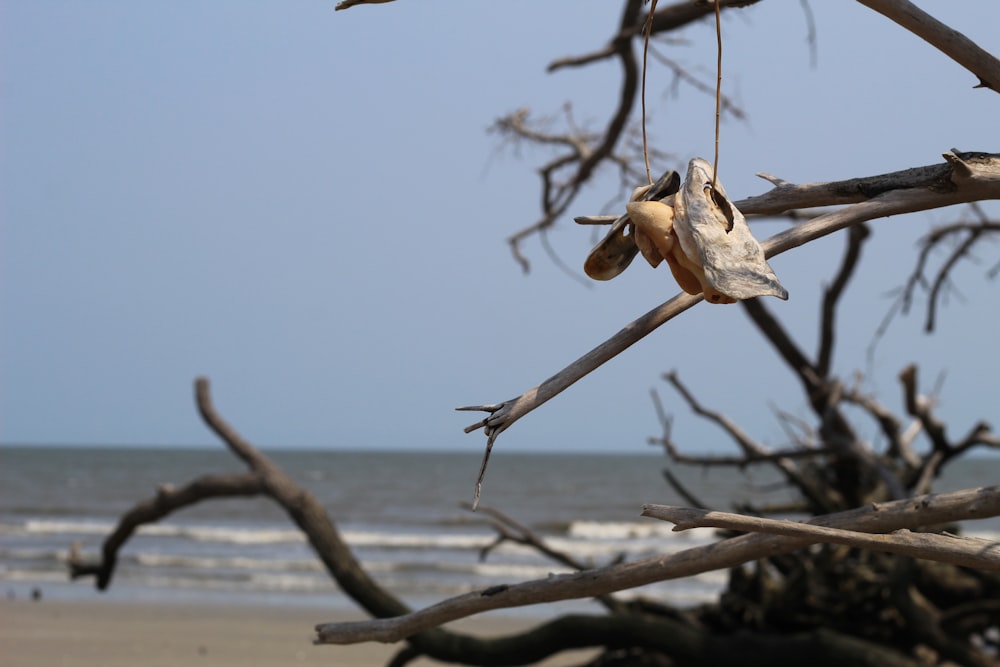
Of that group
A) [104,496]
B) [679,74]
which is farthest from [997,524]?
[104,496]

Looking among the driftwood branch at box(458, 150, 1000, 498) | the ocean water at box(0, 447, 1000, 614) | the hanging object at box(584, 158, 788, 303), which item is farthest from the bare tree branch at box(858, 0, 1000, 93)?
the ocean water at box(0, 447, 1000, 614)

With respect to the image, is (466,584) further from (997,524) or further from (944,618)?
(997,524)

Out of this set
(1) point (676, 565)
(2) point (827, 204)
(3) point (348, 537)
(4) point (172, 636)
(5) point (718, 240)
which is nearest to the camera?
(5) point (718, 240)

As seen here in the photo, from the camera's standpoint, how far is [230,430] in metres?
5.42

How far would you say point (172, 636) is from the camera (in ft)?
30.3

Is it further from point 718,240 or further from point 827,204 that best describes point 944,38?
point 718,240

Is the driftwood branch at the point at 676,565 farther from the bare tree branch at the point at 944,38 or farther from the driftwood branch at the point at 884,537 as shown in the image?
the bare tree branch at the point at 944,38

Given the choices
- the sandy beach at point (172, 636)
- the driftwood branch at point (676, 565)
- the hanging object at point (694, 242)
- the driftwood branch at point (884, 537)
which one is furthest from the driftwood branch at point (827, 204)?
the sandy beach at point (172, 636)

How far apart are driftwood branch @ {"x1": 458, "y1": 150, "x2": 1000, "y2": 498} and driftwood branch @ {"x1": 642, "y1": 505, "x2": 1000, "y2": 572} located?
0.23m

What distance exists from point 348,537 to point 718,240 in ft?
64.3

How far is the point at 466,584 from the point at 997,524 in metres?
12.5

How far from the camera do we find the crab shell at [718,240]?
1144 millimetres

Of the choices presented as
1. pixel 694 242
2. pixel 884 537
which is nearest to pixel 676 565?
pixel 884 537

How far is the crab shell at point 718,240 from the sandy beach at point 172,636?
241 inches
